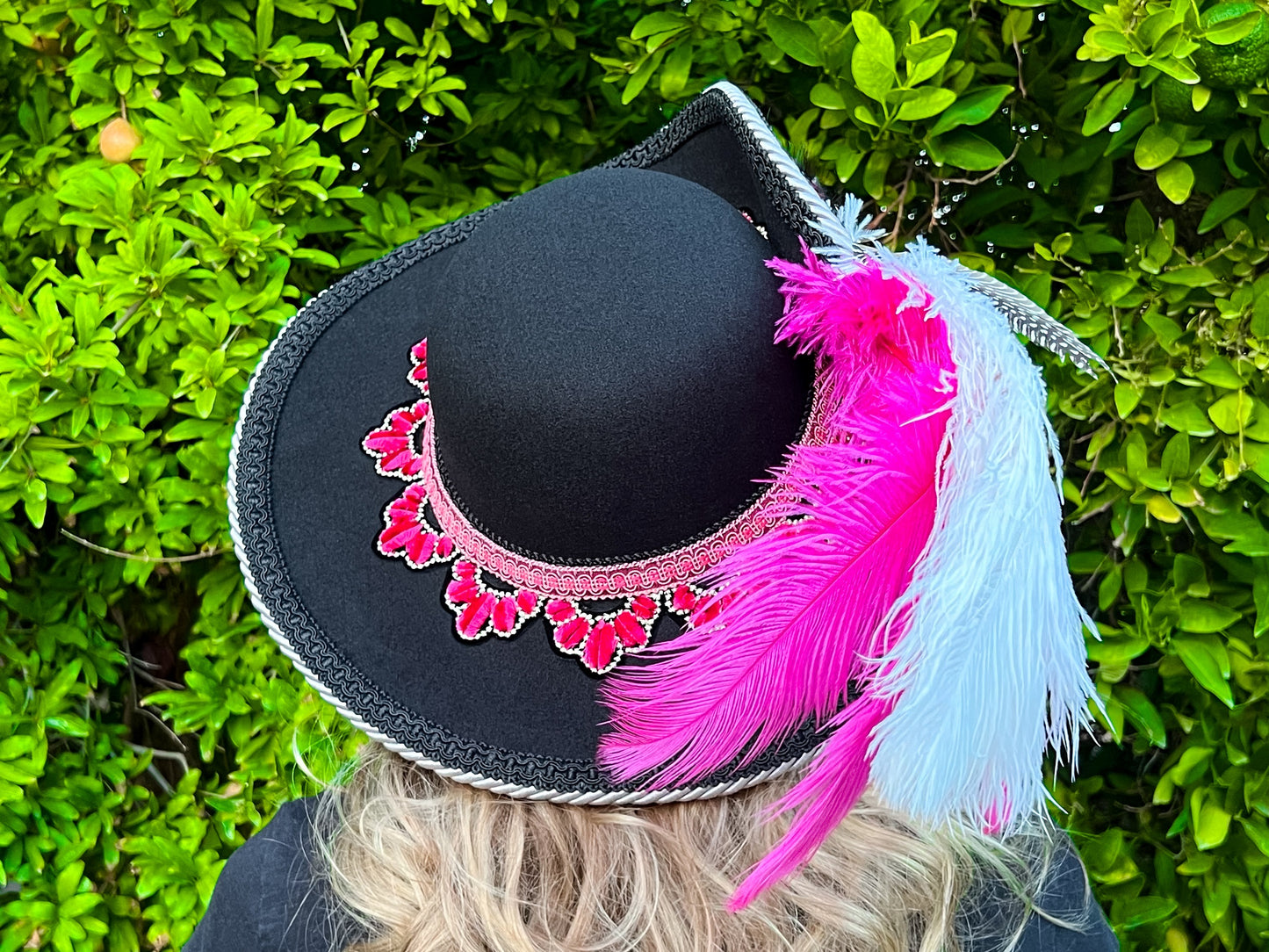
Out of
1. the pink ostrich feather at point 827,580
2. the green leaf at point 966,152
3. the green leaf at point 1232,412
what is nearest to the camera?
the pink ostrich feather at point 827,580

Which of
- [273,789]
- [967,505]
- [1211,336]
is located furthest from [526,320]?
[273,789]

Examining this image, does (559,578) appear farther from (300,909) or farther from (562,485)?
(300,909)

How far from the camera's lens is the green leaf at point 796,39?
136 cm

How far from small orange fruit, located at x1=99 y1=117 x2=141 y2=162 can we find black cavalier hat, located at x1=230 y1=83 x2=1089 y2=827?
2.13 feet

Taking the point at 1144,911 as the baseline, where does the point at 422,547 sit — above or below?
above

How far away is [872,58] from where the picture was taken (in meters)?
1.22

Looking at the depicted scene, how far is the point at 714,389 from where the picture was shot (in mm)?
876

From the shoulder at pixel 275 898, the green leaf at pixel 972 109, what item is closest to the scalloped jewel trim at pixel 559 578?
the shoulder at pixel 275 898

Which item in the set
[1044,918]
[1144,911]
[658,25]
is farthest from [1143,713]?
[658,25]

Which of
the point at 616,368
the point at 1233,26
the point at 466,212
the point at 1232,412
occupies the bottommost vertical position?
the point at 466,212

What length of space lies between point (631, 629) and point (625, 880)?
0.24 m

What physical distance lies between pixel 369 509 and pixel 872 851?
26.4 inches

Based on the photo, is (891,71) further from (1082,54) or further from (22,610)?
(22,610)

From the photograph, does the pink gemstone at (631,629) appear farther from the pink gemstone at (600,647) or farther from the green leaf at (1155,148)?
the green leaf at (1155,148)
